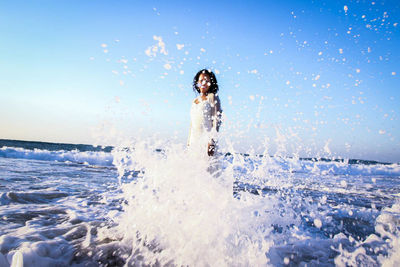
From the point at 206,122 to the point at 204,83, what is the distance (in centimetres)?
60

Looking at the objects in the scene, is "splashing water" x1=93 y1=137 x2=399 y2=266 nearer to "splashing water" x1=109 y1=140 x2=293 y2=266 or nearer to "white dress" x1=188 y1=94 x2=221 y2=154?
A: "splashing water" x1=109 y1=140 x2=293 y2=266

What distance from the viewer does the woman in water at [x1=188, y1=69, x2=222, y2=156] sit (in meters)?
3.19

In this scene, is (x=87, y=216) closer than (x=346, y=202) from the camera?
Yes

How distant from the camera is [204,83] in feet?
11.4

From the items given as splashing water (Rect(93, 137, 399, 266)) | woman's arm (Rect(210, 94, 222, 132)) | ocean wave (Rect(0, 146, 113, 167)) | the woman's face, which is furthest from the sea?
ocean wave (Rect(0, 146, 113, 167))

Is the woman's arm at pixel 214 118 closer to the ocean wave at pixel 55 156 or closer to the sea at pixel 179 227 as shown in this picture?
the sea at pixel 179 227

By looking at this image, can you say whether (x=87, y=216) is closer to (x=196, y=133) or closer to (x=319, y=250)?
(x=196, y=133)

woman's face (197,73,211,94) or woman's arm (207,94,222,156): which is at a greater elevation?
woman's face (197,73,211,94)

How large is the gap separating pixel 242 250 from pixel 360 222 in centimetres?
266

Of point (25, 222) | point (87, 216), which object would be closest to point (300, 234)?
point (87, 216)

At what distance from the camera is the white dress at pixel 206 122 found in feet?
10.5

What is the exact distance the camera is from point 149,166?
3.47 meters

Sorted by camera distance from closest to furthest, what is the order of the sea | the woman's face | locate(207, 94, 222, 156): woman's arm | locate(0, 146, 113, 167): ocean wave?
the sea, locate(207, 94, 222, 156): woman's arm, the woman's face, locate(0, 146, 113, 167): ocean wave

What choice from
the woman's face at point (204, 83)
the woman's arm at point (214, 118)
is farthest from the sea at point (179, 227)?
the woman's face at point (204, 83)
